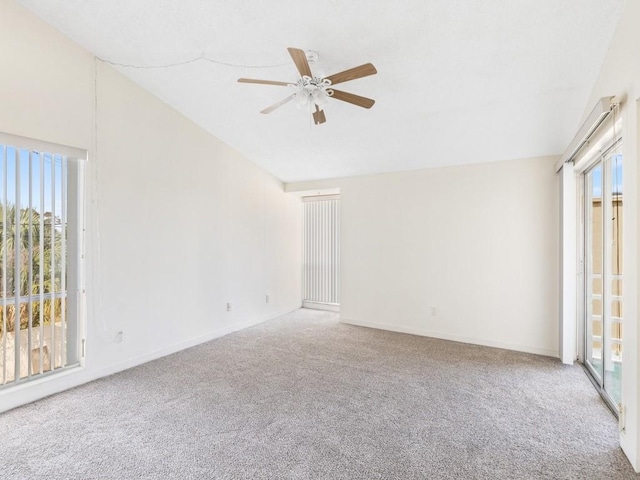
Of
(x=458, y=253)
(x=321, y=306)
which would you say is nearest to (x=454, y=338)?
(x=458, y=253)

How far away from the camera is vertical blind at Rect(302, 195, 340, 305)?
6.39 m

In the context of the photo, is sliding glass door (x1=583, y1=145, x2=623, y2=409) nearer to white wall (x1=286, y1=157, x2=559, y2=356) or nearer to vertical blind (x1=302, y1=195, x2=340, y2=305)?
white wall (x1=286, y1=157, x2=559, y2=356)

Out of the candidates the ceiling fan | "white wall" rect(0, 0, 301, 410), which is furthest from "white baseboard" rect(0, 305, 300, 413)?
the ceiling fan

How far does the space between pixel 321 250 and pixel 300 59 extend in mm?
4554

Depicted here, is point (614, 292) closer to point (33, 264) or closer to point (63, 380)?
point (63, 380)

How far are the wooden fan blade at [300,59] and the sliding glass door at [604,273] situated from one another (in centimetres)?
254

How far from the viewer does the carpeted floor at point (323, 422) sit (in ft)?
6.68

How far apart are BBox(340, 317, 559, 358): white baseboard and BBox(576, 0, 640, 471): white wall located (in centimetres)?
195

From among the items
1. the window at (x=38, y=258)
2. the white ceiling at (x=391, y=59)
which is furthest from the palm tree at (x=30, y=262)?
the white ceiling at (x=391, y=59)

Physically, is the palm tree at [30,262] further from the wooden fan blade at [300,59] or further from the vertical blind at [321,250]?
the vertical blind at [321,250]

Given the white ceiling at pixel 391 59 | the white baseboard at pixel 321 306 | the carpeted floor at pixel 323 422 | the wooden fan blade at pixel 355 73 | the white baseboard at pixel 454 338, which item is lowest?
the carpeted floor at pixel 323 422

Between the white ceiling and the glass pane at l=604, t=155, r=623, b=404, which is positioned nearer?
the white ceiling

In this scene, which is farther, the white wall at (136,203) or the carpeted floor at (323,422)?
the white wall at (136,203)

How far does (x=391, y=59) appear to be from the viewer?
2793 mm
